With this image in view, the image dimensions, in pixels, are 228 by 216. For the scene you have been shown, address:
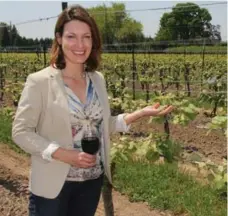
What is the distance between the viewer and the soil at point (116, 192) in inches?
158

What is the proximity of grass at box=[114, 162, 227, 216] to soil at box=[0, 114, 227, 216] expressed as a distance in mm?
101

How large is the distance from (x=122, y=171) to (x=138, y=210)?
811mm

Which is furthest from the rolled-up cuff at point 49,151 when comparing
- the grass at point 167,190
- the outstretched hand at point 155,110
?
the grass at point 167,190

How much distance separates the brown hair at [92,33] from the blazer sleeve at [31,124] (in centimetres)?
22

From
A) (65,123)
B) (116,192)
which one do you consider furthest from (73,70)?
(116,192)

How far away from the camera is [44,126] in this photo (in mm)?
2039

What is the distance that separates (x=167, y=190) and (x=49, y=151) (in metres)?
2.49

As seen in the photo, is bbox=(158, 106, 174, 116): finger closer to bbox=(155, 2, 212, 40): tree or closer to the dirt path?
the dirt path

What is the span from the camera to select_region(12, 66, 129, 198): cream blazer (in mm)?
1984

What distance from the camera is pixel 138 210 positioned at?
4.02 meters

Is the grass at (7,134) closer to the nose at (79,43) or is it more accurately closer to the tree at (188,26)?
the nose at (79,43)

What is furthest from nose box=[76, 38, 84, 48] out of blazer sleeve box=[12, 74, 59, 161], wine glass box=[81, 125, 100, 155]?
wine glass box=[81, 125, 100, 155]

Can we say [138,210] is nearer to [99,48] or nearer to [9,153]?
[99,48]

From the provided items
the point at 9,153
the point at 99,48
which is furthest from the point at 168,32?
the point at 99,48
